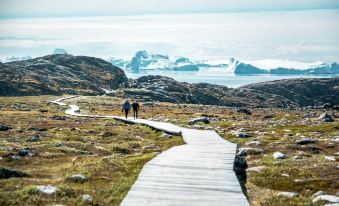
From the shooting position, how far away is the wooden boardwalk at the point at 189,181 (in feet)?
60.8

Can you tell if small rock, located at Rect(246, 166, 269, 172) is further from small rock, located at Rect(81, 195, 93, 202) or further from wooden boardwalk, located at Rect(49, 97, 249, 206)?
small rock, located at Rect(81, 195, 93, 202)

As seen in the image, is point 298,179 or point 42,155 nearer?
point 298,179

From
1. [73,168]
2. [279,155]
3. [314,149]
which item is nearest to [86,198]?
[73,168]

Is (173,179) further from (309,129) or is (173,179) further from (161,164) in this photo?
(309,129)

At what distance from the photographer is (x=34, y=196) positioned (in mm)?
18484

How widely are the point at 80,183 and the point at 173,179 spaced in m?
4.89

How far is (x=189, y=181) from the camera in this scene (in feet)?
72.2

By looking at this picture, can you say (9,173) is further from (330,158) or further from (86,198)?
(330,158)

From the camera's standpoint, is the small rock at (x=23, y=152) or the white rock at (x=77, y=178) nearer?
the white rock at (x=77, y=178)

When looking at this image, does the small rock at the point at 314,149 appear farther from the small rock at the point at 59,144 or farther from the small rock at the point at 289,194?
the small rock at the point at 59,144

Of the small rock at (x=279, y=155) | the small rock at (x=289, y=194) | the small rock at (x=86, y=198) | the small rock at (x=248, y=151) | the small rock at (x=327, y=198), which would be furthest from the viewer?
the small rock at (x=248, y=151)

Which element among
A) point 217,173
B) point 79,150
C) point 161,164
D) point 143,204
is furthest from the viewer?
point 79,150

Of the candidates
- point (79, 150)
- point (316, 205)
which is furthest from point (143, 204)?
point (79, 150)

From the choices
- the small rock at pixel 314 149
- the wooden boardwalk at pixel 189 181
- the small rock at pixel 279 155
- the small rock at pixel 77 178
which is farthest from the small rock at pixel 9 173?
the small rock at pixel 314 149
